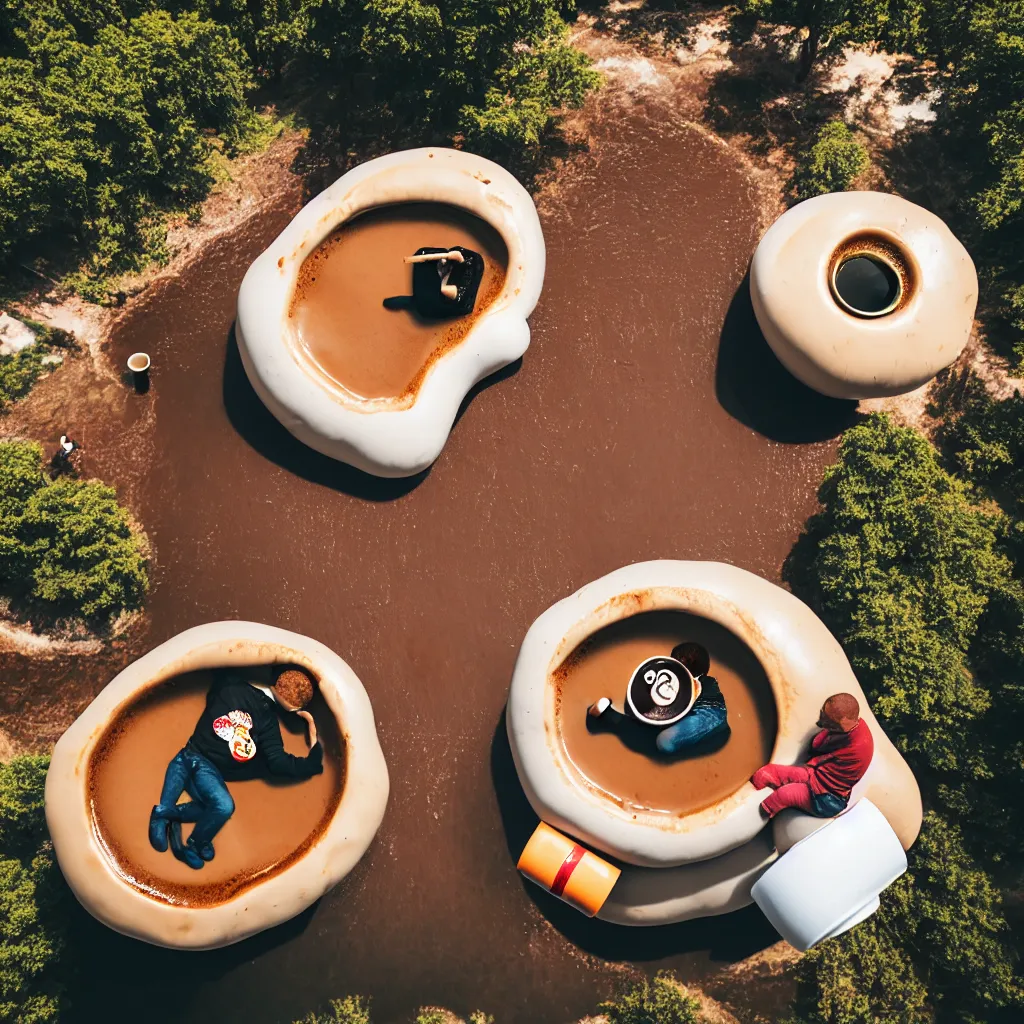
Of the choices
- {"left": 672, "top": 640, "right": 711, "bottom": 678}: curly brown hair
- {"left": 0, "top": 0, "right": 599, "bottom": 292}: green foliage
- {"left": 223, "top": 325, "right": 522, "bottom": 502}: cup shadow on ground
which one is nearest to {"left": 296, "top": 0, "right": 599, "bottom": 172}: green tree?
{"left": 0, "top": 0, "right": 599, "bottom": 292}: green foliage

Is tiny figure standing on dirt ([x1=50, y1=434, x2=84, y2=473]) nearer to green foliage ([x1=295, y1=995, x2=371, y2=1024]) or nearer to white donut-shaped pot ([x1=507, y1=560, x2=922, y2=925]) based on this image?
white donut-shaped pot ([x1=507, y1=560, x2=922, y2=925])

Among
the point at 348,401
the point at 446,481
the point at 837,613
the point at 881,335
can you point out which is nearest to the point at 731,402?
the point at 881,335

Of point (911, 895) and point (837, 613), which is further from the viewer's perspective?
point (837, 613)

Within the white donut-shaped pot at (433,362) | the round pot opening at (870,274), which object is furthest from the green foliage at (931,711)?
the white donut-shaped pot at (433,362)

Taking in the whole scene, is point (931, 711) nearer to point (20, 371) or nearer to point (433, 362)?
point (433, 362)

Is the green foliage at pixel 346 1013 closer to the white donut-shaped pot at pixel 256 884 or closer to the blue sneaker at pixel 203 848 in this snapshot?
the white donut-shaped pot at pixel 256 884

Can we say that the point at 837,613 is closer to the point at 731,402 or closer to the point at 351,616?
the point at 731,402
